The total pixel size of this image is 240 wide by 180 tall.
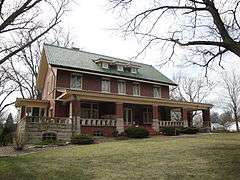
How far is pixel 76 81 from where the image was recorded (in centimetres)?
3158

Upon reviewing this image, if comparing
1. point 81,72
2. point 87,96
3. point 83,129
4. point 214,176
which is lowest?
point 214,176

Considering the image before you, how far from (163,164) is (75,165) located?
3.47 meters

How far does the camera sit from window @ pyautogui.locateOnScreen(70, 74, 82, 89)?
31.2 meters

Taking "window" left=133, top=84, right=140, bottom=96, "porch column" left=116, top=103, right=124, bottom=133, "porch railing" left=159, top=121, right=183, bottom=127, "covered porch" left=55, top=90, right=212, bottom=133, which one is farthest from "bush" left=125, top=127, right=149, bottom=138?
"window" left=133, top=84, right=140, bottom=96

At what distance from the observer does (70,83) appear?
31000mm

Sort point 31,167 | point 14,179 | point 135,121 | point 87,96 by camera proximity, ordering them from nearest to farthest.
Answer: point 14,179 < point 31,167 < point 87,96 < point 135,121

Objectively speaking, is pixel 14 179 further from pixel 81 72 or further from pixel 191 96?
pixel 191 96

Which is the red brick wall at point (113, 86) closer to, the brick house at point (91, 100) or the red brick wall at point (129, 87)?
the brick house at point (91, 100)

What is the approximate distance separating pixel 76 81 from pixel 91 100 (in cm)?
377

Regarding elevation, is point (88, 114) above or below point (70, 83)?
below

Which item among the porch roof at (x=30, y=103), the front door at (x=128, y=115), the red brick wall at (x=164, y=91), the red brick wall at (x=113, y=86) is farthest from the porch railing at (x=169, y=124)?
the porch roof at (x=30, y=103)

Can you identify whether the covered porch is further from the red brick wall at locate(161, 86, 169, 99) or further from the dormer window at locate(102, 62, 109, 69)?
the dormer window at locate(102, 62, 109, 69)

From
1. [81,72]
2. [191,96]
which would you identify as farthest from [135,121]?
[191,96]

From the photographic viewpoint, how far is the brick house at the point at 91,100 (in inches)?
1011
